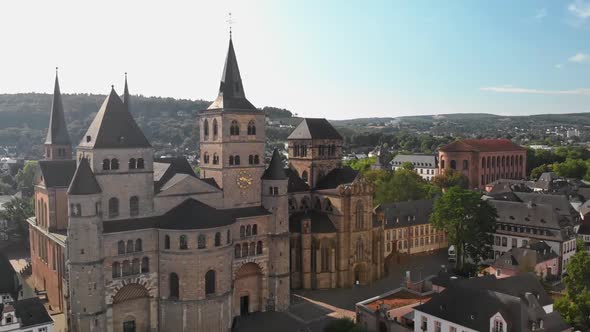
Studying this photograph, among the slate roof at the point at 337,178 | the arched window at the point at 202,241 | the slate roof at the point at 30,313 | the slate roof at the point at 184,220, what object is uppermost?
the slate roof at the point at 337,178

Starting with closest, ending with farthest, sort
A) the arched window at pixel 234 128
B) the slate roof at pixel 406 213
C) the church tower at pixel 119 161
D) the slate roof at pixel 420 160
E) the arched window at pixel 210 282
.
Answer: the church tower at pixel 119 161 < the arched window at pixel 210 282 < the arched window at pixel 234 128 < the slate roof at pixel 406 213 < the slate roof at pixel 420 160

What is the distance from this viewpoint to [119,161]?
5406 centimetres

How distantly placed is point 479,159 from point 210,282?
11621 cm

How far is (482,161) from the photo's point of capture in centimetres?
15350

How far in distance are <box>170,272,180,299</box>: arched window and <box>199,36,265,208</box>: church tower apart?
1097 centimetres

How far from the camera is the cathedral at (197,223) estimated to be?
171ft

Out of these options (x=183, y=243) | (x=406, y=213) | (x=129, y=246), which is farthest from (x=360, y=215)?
(x=129, y=246)

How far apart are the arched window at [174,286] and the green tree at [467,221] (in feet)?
142

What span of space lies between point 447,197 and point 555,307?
2954 centimetres

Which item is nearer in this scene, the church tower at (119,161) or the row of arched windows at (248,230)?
the church tower at (119,161)

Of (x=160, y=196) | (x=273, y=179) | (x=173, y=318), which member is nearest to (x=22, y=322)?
(x=173, y=318)

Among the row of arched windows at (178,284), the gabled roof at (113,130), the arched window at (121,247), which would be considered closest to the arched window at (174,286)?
the row of arched windows at (178,284)

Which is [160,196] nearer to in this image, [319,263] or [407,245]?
[319,263]

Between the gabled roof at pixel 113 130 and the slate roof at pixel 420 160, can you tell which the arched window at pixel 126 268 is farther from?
the slate roof at pixel 420 160
